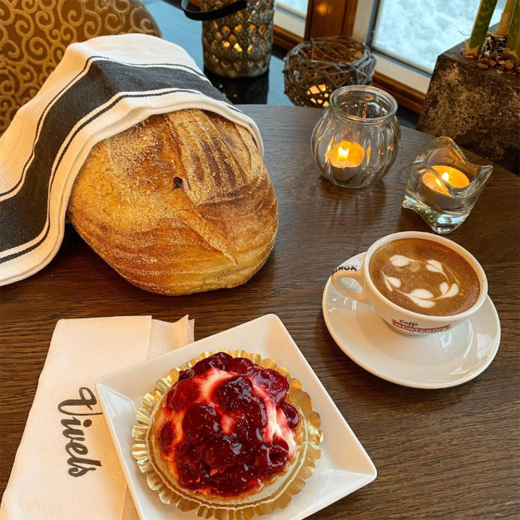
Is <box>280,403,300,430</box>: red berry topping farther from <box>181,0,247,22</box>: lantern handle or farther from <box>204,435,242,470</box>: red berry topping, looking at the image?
<box>181,0,247,22</box>: lantern handle

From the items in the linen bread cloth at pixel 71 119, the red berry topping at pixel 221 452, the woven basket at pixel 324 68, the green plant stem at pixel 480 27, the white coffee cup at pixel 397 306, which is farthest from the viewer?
the woven basket at pixel 324 68

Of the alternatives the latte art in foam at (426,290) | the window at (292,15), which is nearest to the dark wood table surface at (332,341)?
the latte art in foam at (426,290)

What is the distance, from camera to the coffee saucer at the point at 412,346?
0.73m

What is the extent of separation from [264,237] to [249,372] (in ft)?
0.89

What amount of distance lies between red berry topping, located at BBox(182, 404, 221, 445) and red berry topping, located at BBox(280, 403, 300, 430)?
0.08 metres

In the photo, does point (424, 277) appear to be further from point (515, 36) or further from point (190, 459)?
point (515, 36)

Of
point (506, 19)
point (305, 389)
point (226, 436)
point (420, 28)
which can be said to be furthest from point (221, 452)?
point (420, 28)

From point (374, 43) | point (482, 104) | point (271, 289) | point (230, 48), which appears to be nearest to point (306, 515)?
point (271, 289)

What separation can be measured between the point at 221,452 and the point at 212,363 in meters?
0.11

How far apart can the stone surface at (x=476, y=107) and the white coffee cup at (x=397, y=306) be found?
1.84 ft

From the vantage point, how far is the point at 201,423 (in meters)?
0.58

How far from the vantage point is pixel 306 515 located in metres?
0.58

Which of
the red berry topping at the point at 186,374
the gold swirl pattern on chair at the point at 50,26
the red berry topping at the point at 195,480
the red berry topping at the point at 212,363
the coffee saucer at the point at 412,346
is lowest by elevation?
the coffee saucer at the point at 412,346

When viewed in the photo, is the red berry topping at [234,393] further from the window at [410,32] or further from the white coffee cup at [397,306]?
the window at [410,32]
